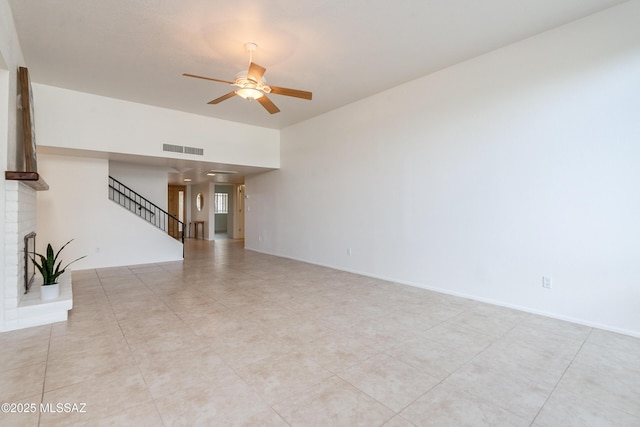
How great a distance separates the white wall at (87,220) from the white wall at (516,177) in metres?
4.73

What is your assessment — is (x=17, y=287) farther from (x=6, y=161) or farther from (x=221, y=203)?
(x=221, y=203)

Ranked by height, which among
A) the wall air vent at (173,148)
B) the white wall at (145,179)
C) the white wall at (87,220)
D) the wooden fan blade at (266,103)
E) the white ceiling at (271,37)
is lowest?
the white wall at (87,220)

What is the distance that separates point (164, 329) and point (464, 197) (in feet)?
13.3

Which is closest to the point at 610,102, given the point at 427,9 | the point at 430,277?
the point at 427,9

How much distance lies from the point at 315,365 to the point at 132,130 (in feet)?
18.4

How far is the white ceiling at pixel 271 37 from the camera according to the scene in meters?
3.04

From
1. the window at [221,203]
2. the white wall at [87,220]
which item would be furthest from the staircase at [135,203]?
the window at [221,203]

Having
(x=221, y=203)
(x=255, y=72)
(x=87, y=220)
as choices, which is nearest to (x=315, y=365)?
(x=255, y=72)

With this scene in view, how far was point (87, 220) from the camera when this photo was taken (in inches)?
240

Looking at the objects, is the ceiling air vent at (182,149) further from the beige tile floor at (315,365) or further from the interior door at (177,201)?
the interior door at (177,201)

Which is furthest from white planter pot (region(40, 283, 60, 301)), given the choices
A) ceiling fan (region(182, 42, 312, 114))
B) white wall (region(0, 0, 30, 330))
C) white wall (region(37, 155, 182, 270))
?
white wall (region(37, 155, 182, 270))

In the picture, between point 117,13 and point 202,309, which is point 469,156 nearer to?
point 202,309

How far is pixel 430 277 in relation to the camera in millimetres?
4633

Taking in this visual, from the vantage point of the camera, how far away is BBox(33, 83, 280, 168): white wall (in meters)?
5.02
